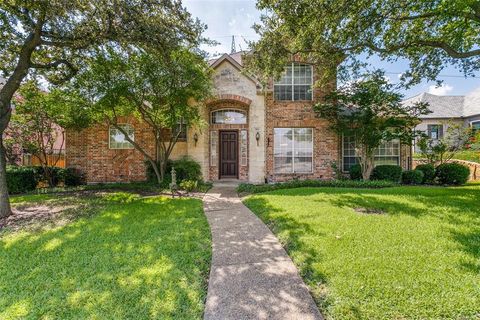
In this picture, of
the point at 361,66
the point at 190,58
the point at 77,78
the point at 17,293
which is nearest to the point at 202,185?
the point at 190,58

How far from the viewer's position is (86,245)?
4.48 meters

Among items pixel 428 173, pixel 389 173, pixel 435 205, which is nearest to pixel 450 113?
pixel 428 173

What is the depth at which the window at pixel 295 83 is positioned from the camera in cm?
1275

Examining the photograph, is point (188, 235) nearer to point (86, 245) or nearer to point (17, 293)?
point (86, 245)

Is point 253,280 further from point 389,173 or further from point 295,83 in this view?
point 295,83

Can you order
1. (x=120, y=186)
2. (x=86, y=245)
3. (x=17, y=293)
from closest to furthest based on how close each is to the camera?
(x=17, y=293) → (x=86, y=245) → (x=120, y=186)

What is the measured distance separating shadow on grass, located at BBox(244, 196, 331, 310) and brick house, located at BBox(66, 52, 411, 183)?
220 inches

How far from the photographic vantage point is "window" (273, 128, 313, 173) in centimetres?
1264

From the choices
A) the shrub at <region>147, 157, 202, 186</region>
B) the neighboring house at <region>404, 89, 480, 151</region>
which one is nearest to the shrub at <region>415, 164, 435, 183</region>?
the shrub at <region>147, 157, 202, 186</region>

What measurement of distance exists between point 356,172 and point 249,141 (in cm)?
561

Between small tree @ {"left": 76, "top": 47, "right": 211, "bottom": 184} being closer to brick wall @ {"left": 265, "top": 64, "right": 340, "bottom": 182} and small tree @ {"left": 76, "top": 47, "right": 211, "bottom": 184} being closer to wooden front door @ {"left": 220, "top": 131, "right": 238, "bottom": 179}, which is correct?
wooden front door @ {"left": 220, "top": 131, "right": 238, "bottom": 179}

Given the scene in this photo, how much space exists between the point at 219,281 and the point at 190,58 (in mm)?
7941

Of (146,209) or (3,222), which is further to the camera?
(146,209)

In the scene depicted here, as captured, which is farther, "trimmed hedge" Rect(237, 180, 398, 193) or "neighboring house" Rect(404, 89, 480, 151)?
"neighboring house" Rect(404, 89, 480, 151)
